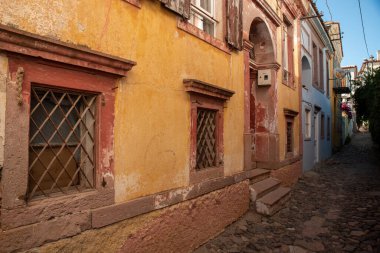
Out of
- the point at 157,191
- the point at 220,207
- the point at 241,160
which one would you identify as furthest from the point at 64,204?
the point at 241,160

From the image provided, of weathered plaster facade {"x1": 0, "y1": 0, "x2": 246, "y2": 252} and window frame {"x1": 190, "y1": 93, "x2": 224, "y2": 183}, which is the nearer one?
weathered plaster facade {"x1": 0, "y1": 0, "x2": 246, "y2": 252}

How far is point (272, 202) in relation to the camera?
6.64 m

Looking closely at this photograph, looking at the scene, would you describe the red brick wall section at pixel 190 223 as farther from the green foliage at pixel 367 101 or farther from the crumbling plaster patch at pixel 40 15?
the green foliage at pixel 367 101

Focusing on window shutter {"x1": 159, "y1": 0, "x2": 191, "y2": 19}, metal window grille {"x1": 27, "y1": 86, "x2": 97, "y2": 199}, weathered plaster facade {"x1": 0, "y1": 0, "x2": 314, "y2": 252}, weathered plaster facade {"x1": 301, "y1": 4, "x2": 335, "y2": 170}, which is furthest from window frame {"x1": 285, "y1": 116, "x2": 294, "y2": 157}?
metal window grille {"x1": 27, "y1": 86, "x2": 97, "y2": 199}

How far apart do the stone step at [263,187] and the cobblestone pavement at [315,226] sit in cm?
41

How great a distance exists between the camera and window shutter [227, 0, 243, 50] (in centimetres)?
595

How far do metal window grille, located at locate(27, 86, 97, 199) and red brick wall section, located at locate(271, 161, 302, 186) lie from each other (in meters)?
6.30

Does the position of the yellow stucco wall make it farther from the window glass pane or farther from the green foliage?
the green foliage

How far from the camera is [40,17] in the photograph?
273cm

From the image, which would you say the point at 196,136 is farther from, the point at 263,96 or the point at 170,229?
the point at 263,96

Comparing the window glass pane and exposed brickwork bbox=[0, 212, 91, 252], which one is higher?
the window glass pane

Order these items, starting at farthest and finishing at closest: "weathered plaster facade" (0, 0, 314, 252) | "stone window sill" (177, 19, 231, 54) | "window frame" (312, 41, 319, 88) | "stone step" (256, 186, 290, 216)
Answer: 1. "window frame" (312, 41, 319, 88)
2. "stone step" (256, 186, 290, 216)
3. "stone window sill" (177, 19, 231, 54)
4. "weathered plaster facade" (0, 0, 314, 252)

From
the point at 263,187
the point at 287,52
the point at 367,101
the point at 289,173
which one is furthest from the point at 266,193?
the point at 367,101

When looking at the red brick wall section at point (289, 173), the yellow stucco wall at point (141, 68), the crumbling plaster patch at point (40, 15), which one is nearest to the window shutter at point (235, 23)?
the yellow stucco wall at point (141, 68)
